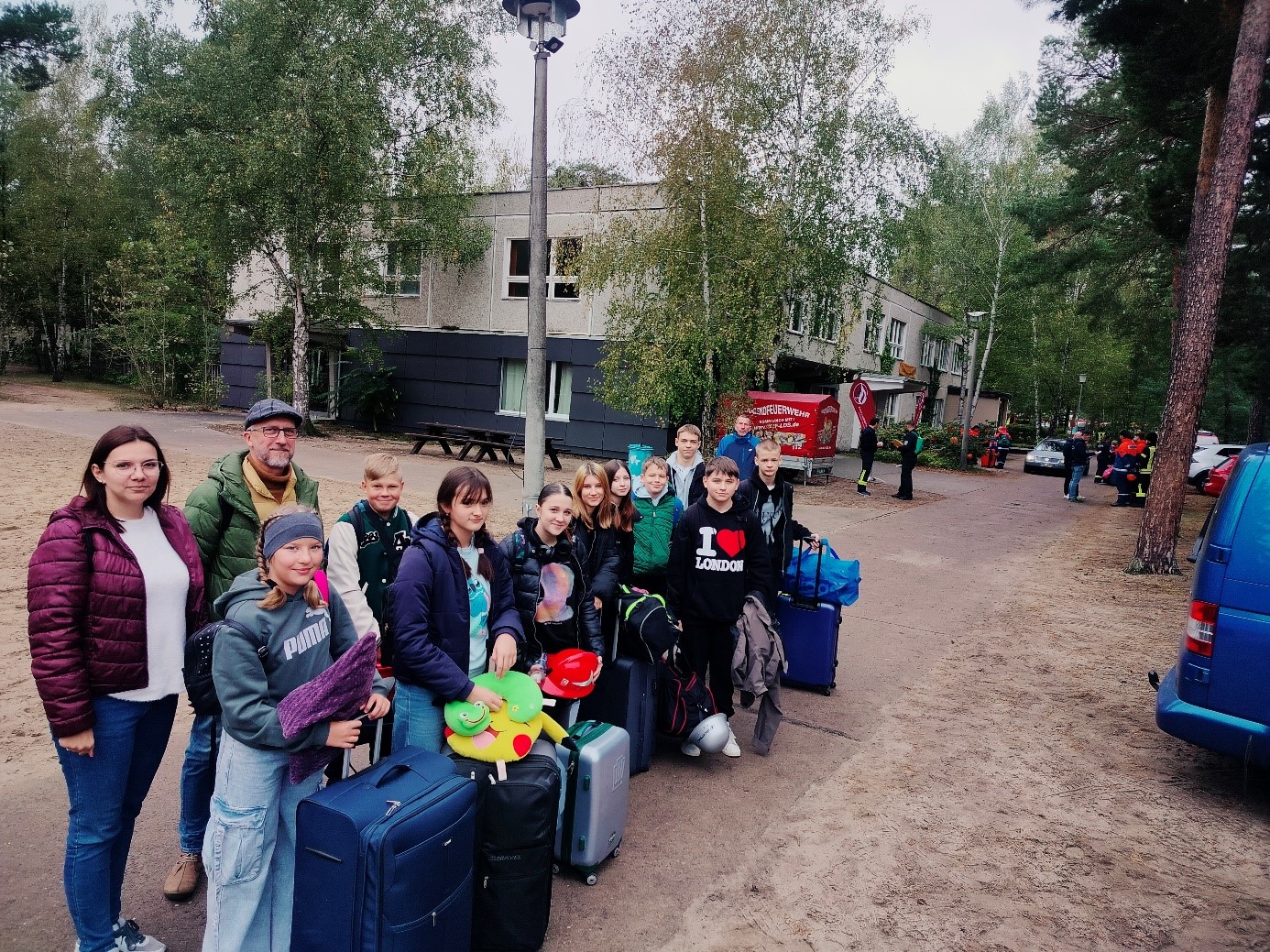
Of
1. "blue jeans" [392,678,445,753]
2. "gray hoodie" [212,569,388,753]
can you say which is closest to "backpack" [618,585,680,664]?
"blue jeans" [392,678,445,753]

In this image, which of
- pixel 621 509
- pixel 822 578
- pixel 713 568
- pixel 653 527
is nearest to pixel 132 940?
pixel 621 509

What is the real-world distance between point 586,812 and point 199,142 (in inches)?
812

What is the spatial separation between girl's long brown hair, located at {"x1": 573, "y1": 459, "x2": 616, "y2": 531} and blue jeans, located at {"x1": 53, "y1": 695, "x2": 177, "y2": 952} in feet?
7.44

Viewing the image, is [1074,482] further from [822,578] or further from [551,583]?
[551,583]

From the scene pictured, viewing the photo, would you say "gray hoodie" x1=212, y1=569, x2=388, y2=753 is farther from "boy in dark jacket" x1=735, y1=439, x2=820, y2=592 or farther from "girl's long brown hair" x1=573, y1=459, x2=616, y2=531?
"boy in dark jacket" x1=735, y1=439, x2=820, y2=592

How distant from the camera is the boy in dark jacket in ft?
17.5

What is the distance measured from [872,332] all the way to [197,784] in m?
21.4

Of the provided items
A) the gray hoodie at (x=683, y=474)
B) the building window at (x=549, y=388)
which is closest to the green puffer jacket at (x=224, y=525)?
the gray hoodie at (x=683, y=474)

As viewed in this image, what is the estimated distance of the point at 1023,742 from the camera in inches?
213

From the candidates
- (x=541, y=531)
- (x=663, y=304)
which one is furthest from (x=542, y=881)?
(x=663, y=304)

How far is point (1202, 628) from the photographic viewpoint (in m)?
4.36

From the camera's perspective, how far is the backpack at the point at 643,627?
4.30 metres

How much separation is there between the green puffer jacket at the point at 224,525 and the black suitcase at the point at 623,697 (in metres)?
1.90

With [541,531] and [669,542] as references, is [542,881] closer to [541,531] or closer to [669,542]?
[541,531]
